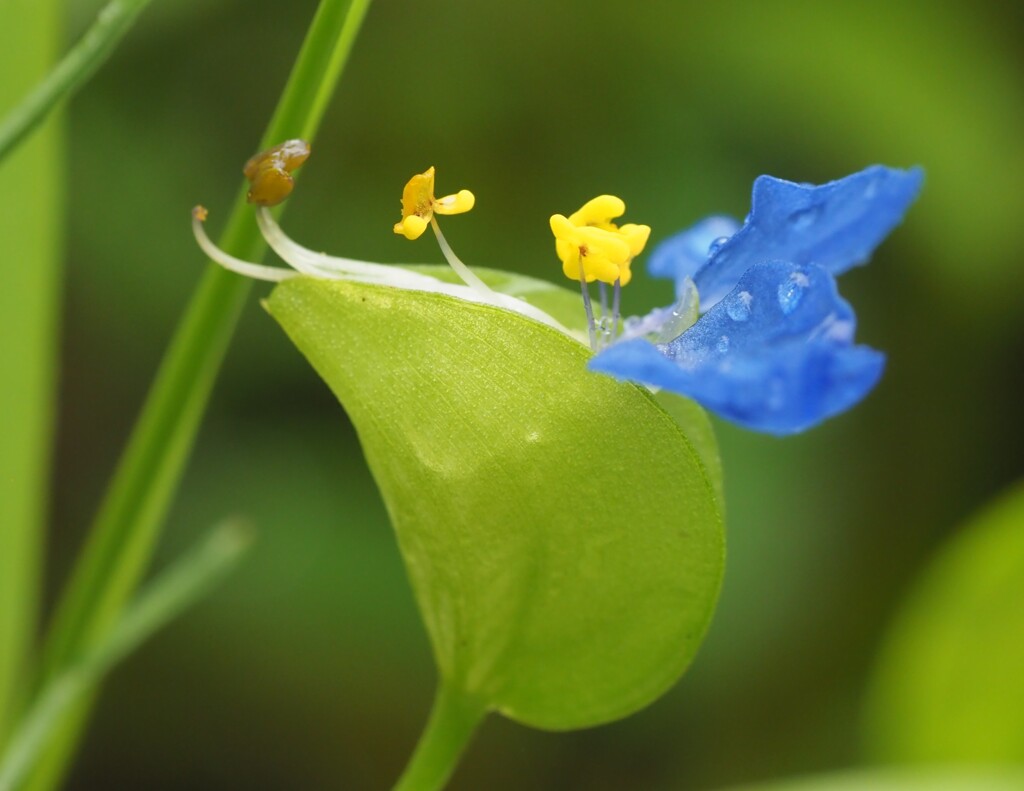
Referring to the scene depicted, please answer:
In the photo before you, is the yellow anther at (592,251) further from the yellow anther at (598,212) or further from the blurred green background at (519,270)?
the blurred green background at (519,270)

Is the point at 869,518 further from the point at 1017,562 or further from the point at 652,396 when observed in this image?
the point at 652,396

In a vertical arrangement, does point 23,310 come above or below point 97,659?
above

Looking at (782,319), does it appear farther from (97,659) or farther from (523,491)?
(97,659)

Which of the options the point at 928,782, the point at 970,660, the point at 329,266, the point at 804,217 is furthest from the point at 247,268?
the point at 970,660

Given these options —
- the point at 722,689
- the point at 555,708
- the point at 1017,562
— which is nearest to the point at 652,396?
the point at 555,708

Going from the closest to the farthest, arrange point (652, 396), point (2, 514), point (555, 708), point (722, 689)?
point (652, 396) → point (555, 708) → point (2, 514) → point (722, 689)

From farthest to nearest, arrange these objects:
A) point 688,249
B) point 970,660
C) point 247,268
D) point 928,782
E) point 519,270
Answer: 1. point 519,270
2. point 970,660
3. point 928,782
4. point 688,249
5. point 247,268
